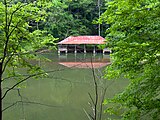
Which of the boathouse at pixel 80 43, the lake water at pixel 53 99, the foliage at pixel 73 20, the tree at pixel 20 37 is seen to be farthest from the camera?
the foliage at pixel 73 20

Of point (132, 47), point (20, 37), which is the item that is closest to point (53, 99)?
point (132, 47)

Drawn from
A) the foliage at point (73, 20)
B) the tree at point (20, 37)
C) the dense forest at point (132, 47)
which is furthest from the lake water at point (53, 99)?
the foliage at point (73, 20)

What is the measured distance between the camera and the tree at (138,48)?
3369mm

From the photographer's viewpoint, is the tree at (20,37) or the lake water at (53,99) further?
the lake water at (53,99)

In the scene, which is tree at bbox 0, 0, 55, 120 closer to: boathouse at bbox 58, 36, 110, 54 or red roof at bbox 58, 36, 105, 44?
boathouse at bbox 58, 36, 110, 54

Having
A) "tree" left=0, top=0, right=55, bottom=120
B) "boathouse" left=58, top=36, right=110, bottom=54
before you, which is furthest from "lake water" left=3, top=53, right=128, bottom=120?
"boathouse" left=58, top=36, right=110, bottom=54

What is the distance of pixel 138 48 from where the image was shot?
3350mm

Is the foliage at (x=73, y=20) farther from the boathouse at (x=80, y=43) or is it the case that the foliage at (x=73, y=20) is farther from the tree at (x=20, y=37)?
the tree at (x=20, y=37)

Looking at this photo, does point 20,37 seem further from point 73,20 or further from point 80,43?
point 73,20

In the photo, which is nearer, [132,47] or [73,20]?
[132,47]

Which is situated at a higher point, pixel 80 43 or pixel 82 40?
pixel 82 40

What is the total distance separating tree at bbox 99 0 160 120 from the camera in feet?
11.1

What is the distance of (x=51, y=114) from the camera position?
747cm

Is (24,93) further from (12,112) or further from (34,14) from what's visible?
(34,14)
